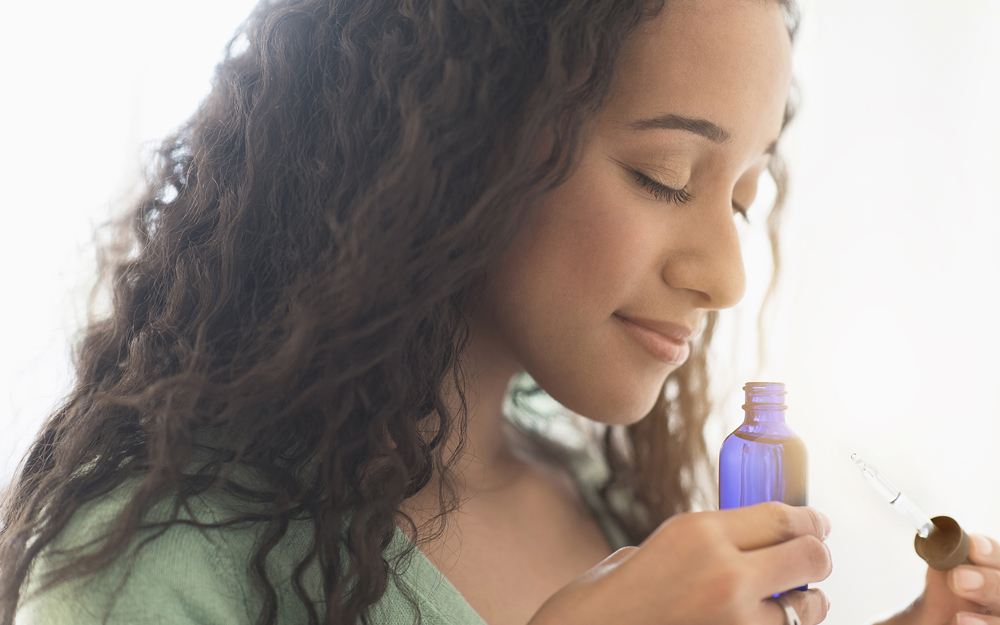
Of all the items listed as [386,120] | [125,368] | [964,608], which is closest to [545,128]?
[386,120]

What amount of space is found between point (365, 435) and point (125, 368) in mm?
229

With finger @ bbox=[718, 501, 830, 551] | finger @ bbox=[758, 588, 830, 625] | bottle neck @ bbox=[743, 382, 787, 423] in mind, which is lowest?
finger @ bbox=[758, 588, 830, 625]

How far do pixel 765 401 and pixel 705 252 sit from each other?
18 cm

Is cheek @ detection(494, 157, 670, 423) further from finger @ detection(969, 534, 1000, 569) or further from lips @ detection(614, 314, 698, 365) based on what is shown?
finger @ detection(969, 534, 1000, 569)

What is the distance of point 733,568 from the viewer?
0.49m

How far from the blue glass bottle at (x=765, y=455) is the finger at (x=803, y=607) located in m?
0.01

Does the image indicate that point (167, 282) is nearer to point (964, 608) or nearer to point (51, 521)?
point (51, 521)

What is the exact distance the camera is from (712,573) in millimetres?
497

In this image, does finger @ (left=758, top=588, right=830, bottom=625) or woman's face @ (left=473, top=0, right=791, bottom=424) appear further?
woman's face @ (left=473, top=0, right=791, bottom=424)

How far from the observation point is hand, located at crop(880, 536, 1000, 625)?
559mm

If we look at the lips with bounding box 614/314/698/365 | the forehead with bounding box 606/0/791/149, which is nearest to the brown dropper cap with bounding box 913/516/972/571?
the lips with bounding box 614/314/698/365

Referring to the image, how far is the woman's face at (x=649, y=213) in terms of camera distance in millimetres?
638

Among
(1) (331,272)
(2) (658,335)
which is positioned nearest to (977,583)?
(2) (658,335)

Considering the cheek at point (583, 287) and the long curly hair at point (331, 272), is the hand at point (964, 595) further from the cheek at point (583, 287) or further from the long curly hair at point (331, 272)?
the long curly hair at point (331, 272)
